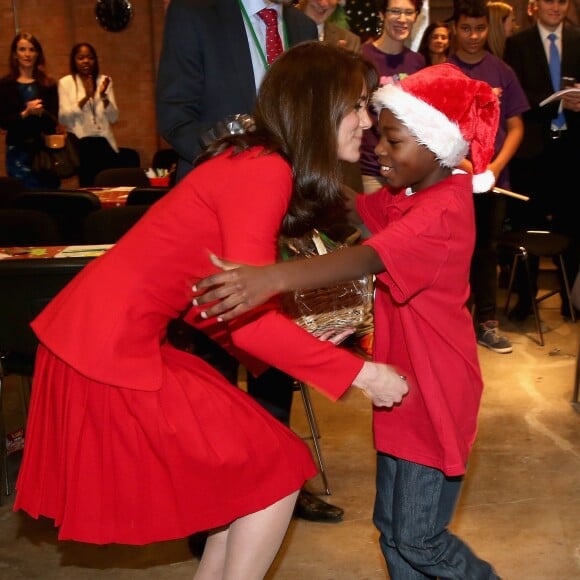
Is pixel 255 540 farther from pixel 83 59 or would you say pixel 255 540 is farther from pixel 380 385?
pixel 83 59

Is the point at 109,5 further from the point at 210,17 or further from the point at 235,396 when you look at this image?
the point at 235,396

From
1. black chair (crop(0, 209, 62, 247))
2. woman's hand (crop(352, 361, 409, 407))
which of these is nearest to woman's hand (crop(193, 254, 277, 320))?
woman's hand (crop(352, 361, 409, 407))

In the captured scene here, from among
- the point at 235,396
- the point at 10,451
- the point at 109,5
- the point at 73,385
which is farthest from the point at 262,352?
the point at 109,5

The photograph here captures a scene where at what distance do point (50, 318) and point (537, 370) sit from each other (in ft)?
11.6

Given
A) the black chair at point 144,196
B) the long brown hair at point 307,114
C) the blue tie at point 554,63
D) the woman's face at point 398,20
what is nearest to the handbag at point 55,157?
the black chair at point 144,196

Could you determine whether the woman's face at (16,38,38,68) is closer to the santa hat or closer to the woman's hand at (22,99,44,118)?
the woman's hand at (22,99,44,118)

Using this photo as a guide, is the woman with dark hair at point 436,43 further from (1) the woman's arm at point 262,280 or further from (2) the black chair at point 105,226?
(1) the woman's arm at point 262,280

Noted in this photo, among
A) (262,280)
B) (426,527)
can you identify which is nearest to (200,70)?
(262,280)

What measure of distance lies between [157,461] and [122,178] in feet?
16.8

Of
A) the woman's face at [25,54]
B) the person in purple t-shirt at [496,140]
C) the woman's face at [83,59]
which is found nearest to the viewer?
Result: the person in purple t-shirt at [496,140]

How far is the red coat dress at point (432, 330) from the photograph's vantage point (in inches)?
82.7

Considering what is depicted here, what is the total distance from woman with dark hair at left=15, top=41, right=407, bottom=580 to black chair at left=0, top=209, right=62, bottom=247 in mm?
2403

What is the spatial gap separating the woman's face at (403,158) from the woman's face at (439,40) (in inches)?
168

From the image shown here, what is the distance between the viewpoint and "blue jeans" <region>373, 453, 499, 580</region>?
230 centimetres
